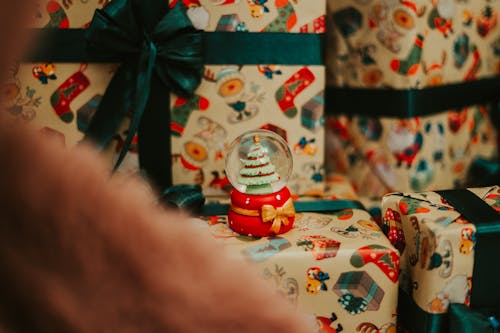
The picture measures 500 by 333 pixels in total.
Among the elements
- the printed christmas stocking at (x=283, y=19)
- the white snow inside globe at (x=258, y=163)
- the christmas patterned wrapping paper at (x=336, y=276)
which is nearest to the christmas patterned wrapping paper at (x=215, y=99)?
the printed christmas stocking at (x=283, y=19)

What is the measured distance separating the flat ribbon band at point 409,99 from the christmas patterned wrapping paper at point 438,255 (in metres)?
0.27

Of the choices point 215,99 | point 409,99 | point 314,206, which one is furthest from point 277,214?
point 409,99

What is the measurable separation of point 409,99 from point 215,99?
364mm

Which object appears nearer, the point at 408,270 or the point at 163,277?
the point at 163,277

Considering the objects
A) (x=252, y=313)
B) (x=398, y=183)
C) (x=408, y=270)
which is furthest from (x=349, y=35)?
(x=252, y=313)

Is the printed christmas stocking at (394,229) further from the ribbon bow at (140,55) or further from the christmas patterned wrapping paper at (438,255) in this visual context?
the ribbon bow at (140,55)

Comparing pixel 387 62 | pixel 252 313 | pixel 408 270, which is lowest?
pixel 408 270

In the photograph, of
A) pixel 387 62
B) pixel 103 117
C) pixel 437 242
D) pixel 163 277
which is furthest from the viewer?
pixel 387 62

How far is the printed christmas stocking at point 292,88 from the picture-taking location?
33.1 inches

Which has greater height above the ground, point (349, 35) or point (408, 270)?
point (349, 35)

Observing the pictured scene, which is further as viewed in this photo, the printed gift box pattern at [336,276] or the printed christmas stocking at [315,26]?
the printed christmas stocking at [315,26]

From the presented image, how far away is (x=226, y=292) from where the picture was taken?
Answer: 0.27m

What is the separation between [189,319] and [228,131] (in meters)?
0.59

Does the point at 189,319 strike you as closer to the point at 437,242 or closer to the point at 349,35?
the point at 437,242
